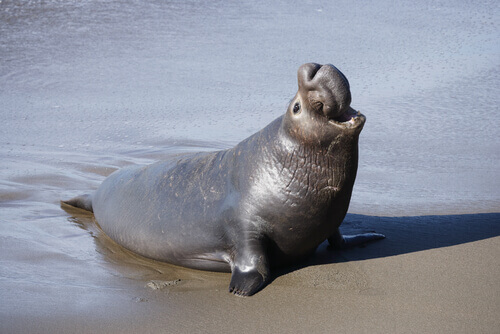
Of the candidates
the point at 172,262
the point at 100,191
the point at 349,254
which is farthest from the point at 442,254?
the point at 100,191

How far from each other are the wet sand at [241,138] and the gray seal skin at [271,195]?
0.57 feet

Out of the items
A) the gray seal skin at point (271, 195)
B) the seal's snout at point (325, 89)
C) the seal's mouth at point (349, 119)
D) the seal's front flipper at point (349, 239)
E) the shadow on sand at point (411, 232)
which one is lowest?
the shadow on sand at point (411, 232)

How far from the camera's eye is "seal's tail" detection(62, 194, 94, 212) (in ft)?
19.2

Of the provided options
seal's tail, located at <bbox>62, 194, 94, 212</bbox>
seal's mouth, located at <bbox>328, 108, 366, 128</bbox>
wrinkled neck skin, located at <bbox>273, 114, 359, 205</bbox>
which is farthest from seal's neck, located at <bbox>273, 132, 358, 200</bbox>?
seal's tail, located at <bbox>62, 194, 94, 212</bbox>

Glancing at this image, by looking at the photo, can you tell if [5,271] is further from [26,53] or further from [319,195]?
[26,53]

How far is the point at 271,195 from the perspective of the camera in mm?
4094

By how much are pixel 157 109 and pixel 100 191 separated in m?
3.56

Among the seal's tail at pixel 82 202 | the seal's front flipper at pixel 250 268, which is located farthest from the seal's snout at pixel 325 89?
the seal's tail at pixel 82 202

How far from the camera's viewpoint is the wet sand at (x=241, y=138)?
3754mm

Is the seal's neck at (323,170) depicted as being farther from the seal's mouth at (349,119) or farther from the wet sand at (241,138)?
the wet sand at (241,138)

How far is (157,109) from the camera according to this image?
9086mm

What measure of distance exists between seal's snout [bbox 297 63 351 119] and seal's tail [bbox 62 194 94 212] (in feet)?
9.02

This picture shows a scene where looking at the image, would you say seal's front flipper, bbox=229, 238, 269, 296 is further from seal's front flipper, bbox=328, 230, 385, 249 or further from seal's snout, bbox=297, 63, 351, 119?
seal's snout, bbox=297, 63, 351, 119

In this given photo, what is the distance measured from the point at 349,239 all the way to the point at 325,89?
1386 mm
